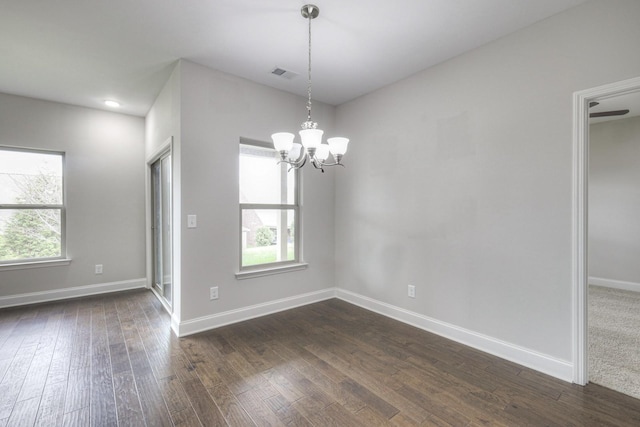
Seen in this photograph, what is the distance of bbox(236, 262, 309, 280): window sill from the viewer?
3367 mm

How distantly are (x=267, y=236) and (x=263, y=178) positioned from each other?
723mm

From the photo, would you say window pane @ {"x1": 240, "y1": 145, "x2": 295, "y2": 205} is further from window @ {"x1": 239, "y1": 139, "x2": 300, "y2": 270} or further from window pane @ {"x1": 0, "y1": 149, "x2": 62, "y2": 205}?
window pane @ {"x1": 0, "y1": 149, "x2": 62, "y2": 205}

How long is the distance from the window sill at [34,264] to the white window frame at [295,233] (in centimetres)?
278

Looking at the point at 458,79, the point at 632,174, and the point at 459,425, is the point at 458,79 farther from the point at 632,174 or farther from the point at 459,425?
the point at 632,174

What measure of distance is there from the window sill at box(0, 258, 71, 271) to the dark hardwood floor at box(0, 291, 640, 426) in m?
0.86

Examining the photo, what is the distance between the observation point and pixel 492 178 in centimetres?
260

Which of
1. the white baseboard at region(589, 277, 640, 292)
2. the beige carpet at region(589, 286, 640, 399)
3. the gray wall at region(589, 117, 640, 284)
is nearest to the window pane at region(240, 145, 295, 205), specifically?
the beige carpet at region(589, 286, 640, 399)

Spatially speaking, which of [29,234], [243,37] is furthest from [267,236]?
[29,234]

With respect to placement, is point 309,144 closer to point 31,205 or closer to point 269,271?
point 269,271

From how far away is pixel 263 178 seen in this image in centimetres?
366

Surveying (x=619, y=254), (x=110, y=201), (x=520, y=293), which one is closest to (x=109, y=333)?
(x=110, y=201)

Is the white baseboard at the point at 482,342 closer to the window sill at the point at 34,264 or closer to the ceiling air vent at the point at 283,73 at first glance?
the ceiling air vent at the point at 283,73

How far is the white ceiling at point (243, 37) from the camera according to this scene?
2.18 m

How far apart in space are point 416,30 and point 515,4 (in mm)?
689
